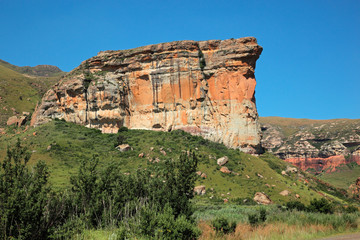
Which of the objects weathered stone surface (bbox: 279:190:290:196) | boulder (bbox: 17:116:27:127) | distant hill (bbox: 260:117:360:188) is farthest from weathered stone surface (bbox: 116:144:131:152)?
distant hill (bbox: 260:117:360:188)

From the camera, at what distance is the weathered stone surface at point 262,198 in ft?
131

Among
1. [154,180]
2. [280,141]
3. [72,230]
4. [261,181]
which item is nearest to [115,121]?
[261,181]

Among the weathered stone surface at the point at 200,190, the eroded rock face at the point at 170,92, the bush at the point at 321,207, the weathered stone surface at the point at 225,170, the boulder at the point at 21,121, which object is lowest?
the weathered stone surface at the point at 200,190

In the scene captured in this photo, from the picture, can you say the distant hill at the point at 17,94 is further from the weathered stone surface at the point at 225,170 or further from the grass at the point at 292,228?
the grass at the point at 292,228

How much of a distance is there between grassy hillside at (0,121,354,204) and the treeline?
57.2 ft

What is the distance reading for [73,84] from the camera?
6419 cm

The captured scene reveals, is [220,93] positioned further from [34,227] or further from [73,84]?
[34,227]

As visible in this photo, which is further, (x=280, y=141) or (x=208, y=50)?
(x=280, y=141)

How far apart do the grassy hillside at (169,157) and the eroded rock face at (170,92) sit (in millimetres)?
3234

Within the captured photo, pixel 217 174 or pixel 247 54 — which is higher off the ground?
pixel 247 54

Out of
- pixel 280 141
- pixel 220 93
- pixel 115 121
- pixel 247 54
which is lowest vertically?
pixel 280 141

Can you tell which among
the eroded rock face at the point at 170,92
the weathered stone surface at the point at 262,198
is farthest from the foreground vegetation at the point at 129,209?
the eroded rock face at the point at 170,92

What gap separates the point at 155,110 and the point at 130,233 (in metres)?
45.8

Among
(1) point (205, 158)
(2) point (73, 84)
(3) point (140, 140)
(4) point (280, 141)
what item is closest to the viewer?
(1) point (205, 158)
